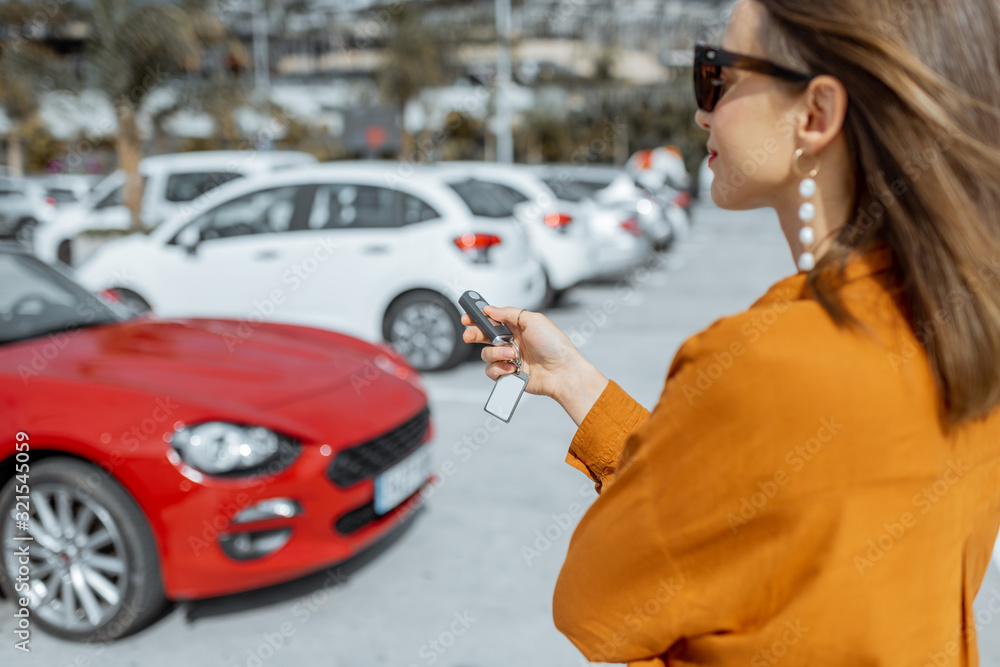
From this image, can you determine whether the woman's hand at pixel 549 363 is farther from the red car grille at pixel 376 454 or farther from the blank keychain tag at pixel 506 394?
the red car grille at pixel 376 454

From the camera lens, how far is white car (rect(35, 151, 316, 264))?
12.5m

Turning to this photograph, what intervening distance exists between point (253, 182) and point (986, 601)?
6.25 m

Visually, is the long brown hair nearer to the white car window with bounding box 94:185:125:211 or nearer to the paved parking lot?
the paved parking lot

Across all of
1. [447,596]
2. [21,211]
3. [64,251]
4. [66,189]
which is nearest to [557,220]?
[447,596]

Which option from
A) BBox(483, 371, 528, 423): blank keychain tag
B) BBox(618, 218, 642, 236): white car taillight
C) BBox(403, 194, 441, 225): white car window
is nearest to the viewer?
BBox(483, 371, 528, 423): blank keychain tag

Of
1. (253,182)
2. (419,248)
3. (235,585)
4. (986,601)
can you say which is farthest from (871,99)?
(253,182)

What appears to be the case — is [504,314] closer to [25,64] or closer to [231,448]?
[231,448]

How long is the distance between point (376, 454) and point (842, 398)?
2.75 metres

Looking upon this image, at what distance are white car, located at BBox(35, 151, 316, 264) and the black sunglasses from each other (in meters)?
11.9

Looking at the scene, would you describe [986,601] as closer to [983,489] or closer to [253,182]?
[983,489]

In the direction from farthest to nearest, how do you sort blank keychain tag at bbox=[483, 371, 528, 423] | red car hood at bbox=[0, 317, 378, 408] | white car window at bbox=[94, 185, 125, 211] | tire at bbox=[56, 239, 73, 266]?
white car window at bbox=[94, 185, 125, 211], tire at bbox=[56, 239, 73, 266], red car hood at bbox=[0, 317, 378, 408], blank keychain tag at bbox=[483, 371, 528, 423]

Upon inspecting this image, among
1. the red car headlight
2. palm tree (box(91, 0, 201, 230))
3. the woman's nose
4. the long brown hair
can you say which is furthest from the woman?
palm tree (box(91, 0, 201, 230))

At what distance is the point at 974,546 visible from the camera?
1130mm

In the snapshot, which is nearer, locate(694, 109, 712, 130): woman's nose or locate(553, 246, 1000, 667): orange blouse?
locate(553, 246, 1000, 667): orange blouse
